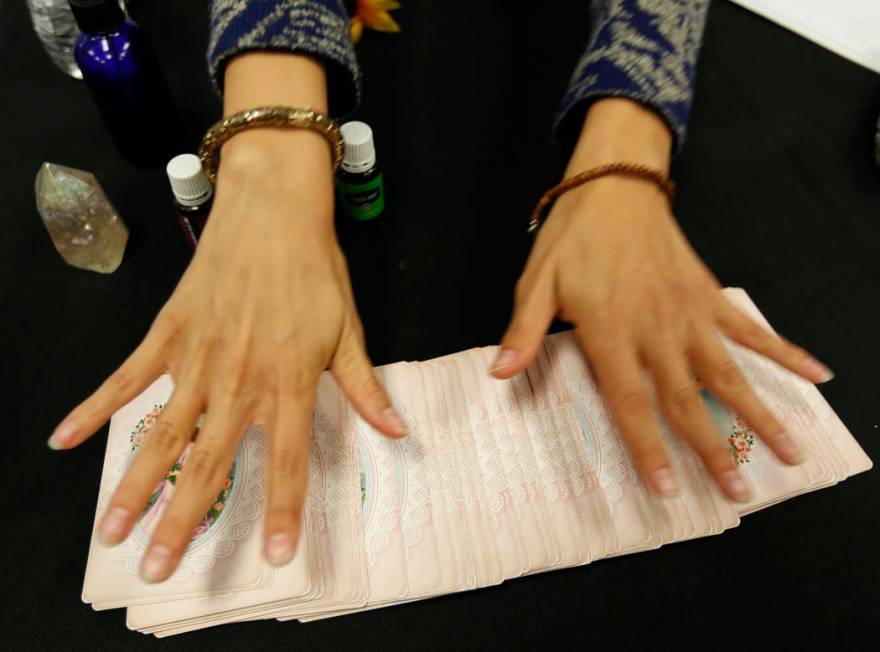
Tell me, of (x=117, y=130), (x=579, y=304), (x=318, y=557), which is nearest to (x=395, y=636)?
(x=318, y=557)

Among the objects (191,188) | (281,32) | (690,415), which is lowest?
(690,415)

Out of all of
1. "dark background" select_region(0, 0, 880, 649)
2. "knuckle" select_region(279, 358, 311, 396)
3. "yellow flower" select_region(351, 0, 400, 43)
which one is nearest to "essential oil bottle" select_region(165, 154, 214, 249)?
"dark background" select_region(0, 0, 880, 649)

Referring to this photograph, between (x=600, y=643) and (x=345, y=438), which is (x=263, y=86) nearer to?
(x=345, y=438)

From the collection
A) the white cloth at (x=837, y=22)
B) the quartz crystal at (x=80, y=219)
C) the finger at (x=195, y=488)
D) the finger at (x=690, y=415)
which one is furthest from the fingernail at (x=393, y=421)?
the white cloth at (x=837, y=22)

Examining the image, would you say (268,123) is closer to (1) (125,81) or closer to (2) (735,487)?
(1) (125,81)

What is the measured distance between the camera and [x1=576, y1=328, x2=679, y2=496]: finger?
0.49 metres

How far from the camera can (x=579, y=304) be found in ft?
1.83

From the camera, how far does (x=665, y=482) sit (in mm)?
487

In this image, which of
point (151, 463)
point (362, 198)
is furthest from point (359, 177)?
point (151, 463)

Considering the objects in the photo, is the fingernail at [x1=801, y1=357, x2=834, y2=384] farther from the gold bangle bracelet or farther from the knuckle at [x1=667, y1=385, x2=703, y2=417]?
the gold bangle bracelet

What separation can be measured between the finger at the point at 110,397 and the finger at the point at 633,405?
386 mm

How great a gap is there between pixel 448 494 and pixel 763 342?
0.33 m

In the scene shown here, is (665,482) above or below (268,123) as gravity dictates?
below

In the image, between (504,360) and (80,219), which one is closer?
(504,360)
